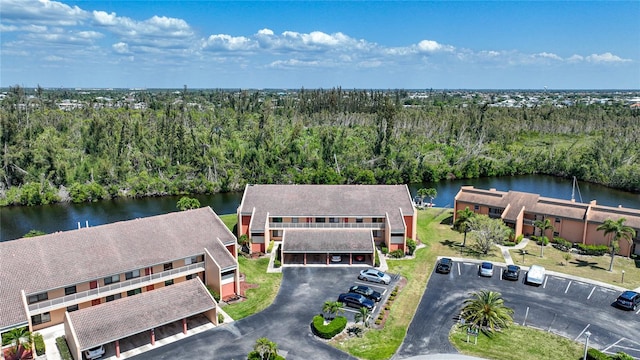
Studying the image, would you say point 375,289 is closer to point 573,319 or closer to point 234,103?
point 573,319

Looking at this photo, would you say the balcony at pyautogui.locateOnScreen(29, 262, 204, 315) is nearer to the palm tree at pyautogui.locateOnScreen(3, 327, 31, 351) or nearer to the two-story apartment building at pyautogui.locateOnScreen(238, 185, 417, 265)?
the palm tree at pyautogui.locateOnScreen(3, 327, 31, 351)

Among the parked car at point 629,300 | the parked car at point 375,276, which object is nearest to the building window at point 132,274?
the parked car at point 375,276

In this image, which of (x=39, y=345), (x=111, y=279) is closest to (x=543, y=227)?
(x=111, y=279)

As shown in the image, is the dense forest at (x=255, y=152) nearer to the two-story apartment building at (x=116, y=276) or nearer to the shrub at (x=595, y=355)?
the two-story apartment building at (x=116, y=276)

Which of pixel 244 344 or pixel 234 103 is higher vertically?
pixel 234 103

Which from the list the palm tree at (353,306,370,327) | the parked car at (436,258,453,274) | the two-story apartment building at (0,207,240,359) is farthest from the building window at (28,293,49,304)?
the parked car at (436,258,453,274)

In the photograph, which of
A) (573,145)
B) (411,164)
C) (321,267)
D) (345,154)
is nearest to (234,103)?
(345,154)
